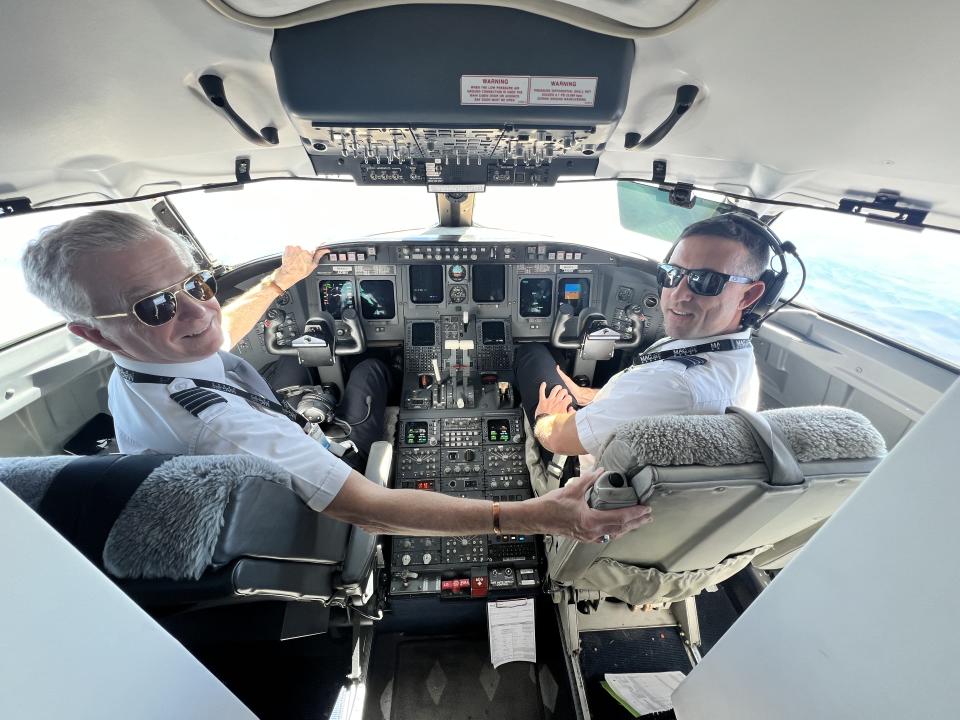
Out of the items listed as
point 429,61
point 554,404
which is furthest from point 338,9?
point 554,404

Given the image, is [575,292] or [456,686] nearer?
[456,686]

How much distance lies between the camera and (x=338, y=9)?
30.9 inches

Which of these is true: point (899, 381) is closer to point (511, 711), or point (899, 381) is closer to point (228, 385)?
point (511, 711)

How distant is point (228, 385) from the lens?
3.64ft

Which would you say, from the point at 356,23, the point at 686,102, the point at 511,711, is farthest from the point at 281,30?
the point at 511,711

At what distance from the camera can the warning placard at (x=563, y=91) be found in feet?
3.03

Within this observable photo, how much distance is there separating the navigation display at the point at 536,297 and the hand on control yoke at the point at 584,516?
6.80 feet

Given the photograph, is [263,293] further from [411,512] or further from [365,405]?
[411,512]

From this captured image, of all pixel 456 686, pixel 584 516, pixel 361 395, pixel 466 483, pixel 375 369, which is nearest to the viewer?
pixel 584 516

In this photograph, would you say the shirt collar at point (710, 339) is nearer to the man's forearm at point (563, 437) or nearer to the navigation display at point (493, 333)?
the man's forearm at point (563, 437)

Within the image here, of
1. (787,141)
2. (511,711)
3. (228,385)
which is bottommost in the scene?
(511,711)

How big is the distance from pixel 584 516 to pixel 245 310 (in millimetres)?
2042

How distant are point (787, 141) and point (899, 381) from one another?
1.14m

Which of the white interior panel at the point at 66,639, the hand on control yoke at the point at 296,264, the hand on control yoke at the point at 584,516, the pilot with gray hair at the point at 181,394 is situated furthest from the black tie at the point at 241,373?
the hand on control yoke at the point at 296,264
